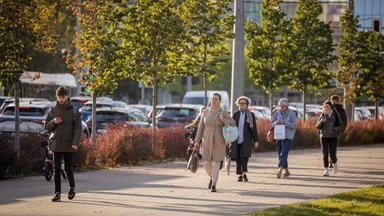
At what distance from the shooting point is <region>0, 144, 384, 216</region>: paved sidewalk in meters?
14.2

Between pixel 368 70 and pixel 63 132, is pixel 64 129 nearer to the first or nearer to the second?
pixel 63 132

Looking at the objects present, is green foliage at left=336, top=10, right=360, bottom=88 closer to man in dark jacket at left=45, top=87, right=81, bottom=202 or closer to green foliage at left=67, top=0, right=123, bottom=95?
green foliage at left=67, top=0, right=123, bottom=95

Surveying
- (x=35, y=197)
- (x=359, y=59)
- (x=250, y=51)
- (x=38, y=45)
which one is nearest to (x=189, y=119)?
(x=250, y=51)

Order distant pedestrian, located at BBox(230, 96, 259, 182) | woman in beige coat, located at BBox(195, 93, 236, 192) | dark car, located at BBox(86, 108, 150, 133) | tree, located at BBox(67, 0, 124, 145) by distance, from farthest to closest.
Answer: dark car, located at BBox(86, 108, 150, 133)
tree, located at BBox(67, 0, 124, 145)
distant pedestrian, located at BBox(230, 96, 259, 182)
woman in beige coat, located at BBox(195, 93, 236, 192)

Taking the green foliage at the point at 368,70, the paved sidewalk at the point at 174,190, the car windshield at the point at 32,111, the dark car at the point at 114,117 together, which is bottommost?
the paved sidewalk at the point at 174,190

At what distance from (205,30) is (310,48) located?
7.05 meters

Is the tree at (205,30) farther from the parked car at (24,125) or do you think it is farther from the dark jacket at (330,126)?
the dark jacket at (330,126)

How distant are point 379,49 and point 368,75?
1833 millimetres

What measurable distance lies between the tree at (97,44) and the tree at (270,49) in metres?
12.7

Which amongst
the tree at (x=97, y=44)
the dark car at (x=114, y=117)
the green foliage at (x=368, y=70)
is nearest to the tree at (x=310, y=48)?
the green foliage at (x=368, y=70)

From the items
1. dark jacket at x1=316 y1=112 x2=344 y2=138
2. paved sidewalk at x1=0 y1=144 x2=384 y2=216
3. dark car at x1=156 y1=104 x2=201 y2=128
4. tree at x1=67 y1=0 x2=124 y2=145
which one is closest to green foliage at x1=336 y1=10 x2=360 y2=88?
dark car at x1=156 y1=104 x2=201 y2=128

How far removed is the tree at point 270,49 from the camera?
36156 mm

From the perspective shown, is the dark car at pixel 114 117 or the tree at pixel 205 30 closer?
the tree at pixel 205 30

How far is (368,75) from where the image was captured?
4116 cm
